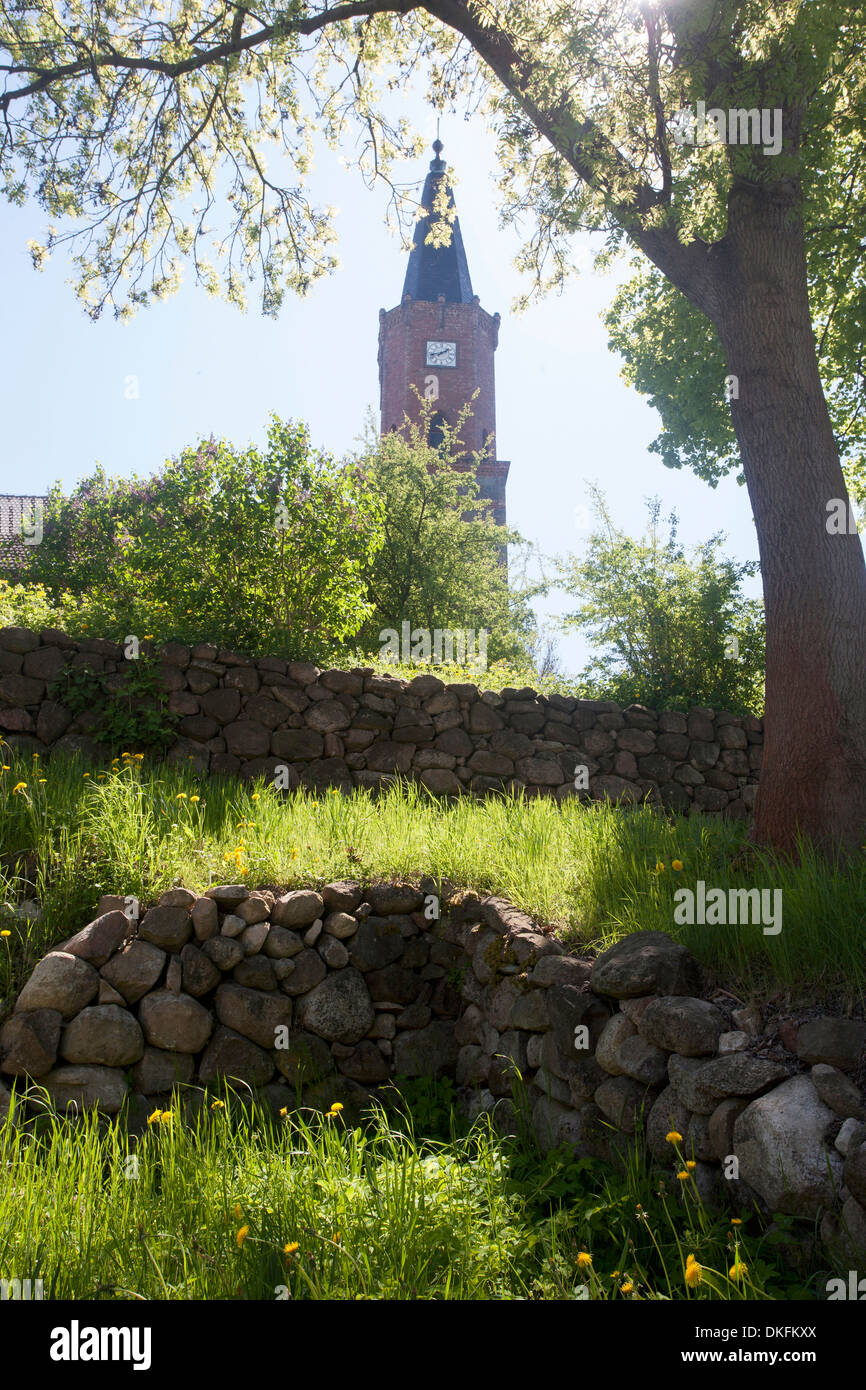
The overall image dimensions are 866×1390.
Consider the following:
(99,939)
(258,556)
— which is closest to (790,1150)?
(99,939)

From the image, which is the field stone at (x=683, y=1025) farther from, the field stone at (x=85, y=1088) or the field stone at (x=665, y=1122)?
the field stone at (x=85, y=1088)

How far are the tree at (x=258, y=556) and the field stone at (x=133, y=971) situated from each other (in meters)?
4.22

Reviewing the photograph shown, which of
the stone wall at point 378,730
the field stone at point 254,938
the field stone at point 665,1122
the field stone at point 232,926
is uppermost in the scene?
the stone wall at point 378,730

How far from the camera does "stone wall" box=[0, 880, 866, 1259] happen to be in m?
3.00

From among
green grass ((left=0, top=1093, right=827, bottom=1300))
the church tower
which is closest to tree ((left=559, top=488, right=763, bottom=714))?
green grass ((left=0, top=1093, right=827, bottom=1300))

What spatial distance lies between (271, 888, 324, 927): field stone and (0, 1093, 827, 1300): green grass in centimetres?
158

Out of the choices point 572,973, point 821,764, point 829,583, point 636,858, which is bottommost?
point 572,973

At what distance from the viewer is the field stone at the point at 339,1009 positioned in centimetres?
501

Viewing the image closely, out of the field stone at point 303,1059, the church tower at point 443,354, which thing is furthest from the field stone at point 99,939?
the church tower at point 443,354

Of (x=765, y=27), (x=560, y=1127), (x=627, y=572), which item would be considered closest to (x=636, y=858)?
(x=560, y=1127)

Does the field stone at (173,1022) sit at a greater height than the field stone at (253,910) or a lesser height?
lesser

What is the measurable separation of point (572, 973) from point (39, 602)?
310 inches

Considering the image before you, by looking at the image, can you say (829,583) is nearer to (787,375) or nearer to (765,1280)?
(787,375)

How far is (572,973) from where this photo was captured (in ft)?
13.9
